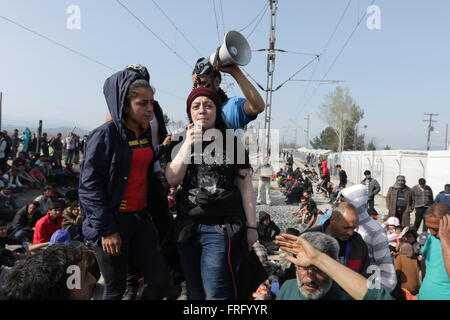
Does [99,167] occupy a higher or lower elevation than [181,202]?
higher

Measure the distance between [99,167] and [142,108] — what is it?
0.42 metres

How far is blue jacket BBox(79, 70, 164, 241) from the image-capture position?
187 centimetres

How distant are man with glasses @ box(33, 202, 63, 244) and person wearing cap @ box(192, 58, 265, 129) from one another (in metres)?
5.23

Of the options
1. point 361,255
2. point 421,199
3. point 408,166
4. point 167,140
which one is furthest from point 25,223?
point 408,166

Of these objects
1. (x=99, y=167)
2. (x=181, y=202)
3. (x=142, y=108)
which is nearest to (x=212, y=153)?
(x=181, y=202)

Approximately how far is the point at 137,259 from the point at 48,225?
502 centimetres

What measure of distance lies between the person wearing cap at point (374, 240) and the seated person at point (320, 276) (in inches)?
43.4

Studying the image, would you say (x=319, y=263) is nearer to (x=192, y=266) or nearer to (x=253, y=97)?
(x=192, y=266)

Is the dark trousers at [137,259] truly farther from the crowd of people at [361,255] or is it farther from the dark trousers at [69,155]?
the dark trousers at [69,155]

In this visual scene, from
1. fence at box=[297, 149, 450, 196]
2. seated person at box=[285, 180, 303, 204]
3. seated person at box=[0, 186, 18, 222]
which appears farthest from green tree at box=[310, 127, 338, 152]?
seated person at box=[0, 186, 18, 222]

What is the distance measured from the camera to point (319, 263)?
177cm

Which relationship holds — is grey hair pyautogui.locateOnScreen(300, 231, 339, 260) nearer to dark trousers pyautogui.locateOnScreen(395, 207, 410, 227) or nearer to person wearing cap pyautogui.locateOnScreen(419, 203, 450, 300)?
person wearing cap pyautogui.locateOnScreen(419, 203, 450, 300)
